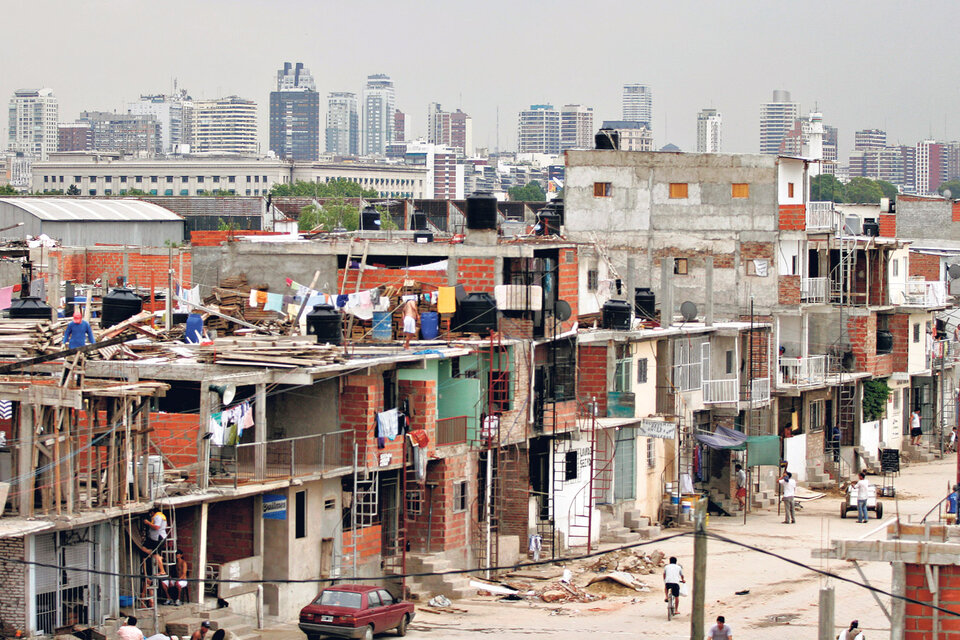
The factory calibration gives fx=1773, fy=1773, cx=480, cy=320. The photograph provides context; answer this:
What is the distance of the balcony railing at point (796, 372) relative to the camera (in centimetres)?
5362

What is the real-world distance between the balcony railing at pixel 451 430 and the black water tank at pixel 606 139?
23.9 m

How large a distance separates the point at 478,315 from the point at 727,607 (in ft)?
27.9

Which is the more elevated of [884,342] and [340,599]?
[884,342]

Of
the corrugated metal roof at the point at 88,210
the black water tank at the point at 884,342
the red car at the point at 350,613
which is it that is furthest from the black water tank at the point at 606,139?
the corrugated metal roof at the point at 88,210

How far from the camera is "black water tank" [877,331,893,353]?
60.8 metres

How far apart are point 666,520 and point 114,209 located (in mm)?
53017

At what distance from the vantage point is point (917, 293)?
6366 centimetres

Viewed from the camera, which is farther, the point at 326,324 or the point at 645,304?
the point at 645,304

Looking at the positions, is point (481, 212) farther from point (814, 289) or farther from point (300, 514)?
point (814, 289)

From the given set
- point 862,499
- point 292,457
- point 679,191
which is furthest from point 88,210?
point 292,457

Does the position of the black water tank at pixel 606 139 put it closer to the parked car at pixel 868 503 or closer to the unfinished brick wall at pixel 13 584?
the parked car at pixel 868 503

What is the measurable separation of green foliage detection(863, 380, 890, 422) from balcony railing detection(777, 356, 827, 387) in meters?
4.43

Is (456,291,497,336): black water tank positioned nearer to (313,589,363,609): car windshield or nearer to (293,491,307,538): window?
(293,491,307,538): window

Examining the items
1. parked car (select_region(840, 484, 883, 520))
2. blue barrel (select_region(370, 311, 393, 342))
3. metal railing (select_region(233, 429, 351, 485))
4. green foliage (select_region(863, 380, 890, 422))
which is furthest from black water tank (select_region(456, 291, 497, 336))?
green foliage (select_region(863, 380, 890, 422))
